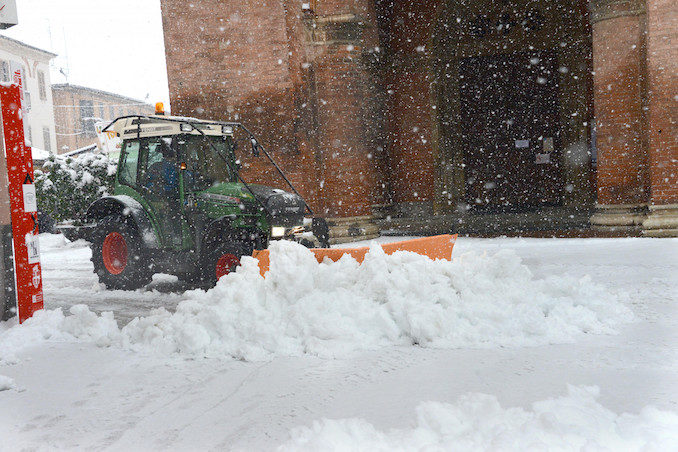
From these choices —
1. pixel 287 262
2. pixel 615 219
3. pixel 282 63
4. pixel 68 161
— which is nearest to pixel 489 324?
pixel 287 262

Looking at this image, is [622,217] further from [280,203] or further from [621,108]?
[280,203]

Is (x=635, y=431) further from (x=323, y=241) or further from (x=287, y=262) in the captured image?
(x=323, y=241)

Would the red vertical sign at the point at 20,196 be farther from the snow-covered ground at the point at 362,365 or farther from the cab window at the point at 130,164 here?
the cab window at the point at 130,164

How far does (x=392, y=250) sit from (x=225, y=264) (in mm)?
2392

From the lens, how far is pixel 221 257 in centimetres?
758

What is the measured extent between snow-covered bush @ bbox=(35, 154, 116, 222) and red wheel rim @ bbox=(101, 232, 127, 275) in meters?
7.76

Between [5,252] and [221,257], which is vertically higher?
[5,252]

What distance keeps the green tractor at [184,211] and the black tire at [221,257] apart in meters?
0.01

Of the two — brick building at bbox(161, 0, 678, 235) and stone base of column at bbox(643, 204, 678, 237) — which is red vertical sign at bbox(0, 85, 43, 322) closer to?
brick building at bbox(161, 0, 678, 235)

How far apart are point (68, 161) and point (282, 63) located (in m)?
7.42

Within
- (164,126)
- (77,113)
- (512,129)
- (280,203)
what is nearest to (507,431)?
(280,203)

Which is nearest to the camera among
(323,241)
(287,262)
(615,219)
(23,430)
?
(23,430)

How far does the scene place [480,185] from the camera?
15961 mm

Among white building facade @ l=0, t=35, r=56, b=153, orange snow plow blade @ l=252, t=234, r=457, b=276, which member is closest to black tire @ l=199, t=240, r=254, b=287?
orange snow plow blade @ l=252, t=234, r=457, b=276
